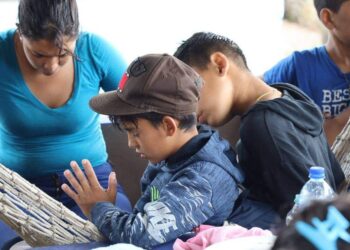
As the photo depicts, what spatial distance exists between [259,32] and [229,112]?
4.00 feet

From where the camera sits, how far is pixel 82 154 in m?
1.65

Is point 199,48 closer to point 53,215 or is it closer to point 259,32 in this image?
Result: point 53,215

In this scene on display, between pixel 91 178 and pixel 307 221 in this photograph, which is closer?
pixel 307 221

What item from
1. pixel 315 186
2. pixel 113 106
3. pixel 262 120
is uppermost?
pixel 113 106

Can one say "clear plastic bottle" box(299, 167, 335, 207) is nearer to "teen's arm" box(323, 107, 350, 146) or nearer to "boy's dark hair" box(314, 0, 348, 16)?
"teen's arm" box(323, 107, 350, 146)

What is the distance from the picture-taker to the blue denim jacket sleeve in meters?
1.06

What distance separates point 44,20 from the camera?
1.39 metres

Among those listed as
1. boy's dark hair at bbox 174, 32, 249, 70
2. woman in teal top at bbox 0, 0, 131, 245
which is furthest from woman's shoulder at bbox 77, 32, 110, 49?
boy's dark hair at bbox 174, 32, 249, 70

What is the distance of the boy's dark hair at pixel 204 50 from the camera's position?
51.4 inches

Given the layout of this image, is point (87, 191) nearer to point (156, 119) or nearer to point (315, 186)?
point (156, 119)

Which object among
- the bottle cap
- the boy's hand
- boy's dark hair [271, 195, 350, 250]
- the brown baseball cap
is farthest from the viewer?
the boy's hand

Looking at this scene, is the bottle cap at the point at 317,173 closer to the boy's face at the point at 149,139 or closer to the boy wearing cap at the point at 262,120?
the boy wearing cap at the point at 262,120

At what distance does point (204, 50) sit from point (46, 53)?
427 millimetres

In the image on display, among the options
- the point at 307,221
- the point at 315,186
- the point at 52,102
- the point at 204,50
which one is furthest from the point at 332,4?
the point at 307,221
